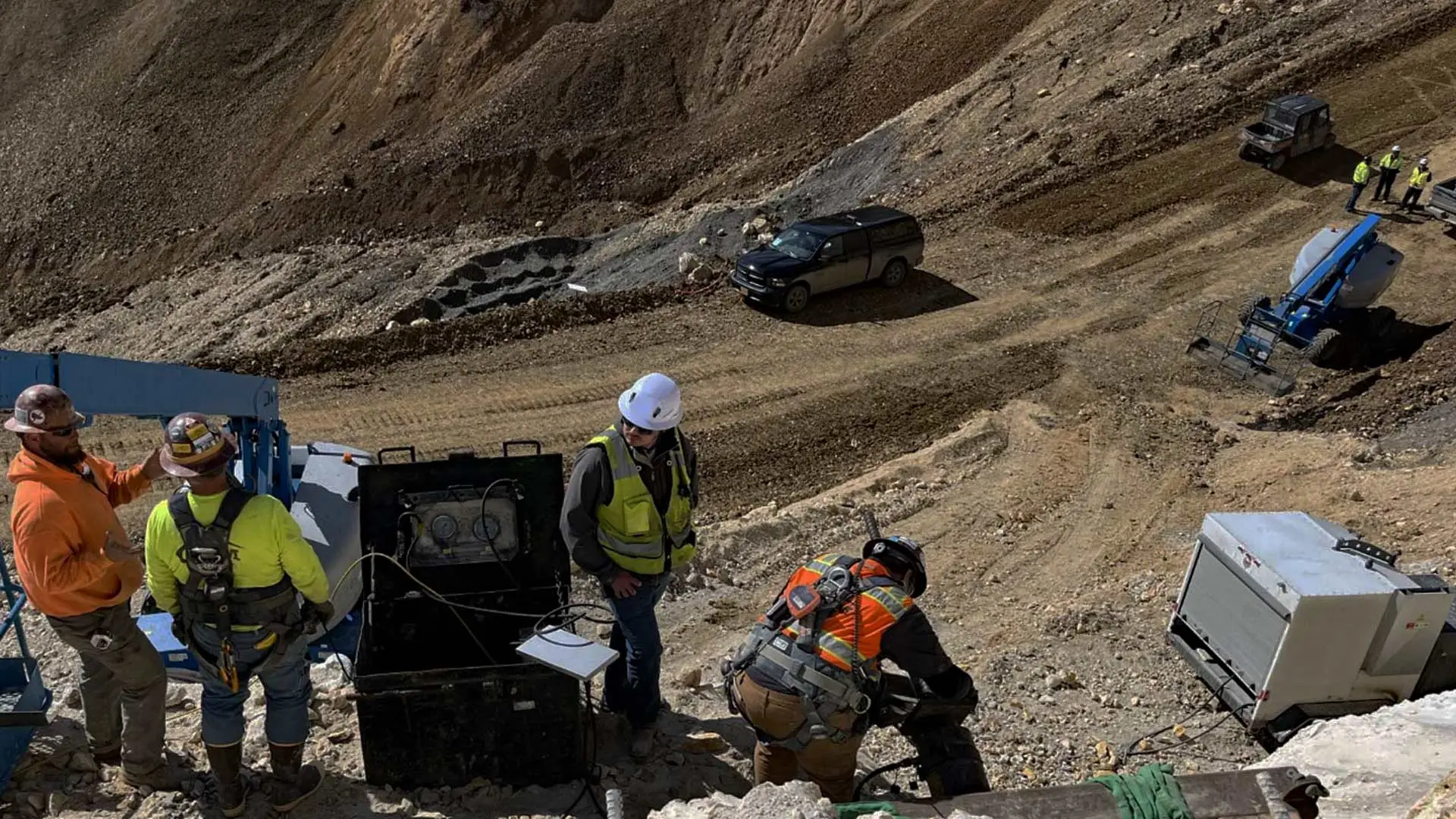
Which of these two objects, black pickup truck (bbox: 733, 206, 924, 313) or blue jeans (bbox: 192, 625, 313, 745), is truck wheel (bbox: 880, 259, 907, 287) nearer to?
black pickup truck (bbox: 733, 206, 924, 313)

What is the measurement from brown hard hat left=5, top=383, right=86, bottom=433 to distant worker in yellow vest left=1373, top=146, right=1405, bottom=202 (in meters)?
19.2

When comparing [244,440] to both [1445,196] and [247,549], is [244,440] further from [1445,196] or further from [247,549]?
[1445,196]

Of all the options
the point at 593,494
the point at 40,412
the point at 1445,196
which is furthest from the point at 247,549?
the point at 1445,196

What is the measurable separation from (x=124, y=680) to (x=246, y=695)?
27.8 inches

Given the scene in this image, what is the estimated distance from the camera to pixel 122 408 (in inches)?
233

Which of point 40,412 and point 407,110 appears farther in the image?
point 407,110

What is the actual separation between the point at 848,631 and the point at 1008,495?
6.72 meters

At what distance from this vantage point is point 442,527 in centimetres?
628

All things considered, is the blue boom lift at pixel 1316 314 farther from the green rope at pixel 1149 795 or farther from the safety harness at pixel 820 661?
the green rope at pixel 1149 795

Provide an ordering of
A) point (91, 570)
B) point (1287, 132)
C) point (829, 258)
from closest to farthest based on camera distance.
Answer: point (91, 570)
point (829, 258)
point (1287, 132)

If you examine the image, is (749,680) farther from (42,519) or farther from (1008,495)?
(1008,495)

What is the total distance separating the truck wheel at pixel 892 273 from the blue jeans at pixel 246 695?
12949 millimetres

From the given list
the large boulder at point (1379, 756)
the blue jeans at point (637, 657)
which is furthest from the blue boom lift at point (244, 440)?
the large boulder at point (1379, 756)

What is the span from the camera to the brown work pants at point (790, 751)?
17.1ft
